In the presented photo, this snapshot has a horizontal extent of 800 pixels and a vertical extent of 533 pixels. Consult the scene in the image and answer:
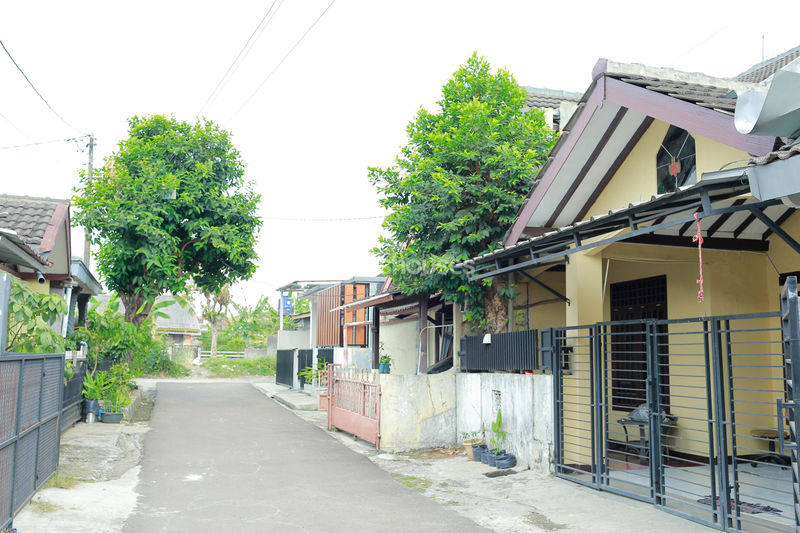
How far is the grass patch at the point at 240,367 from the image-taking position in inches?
1563

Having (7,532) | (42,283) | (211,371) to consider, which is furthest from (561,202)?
(211,371)

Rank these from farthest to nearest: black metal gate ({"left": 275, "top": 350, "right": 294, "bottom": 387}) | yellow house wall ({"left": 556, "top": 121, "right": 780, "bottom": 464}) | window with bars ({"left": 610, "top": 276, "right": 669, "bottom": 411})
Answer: black metal gate ({"left": 275, "top": 350, "right": 294, "bottom": 387})
window with bars ({"left": 610, "top": 276, "right": 669, "bottom": 411})
yellow house wall ({"left": 556, "top": 121, "right": 780, "bottom": 464})

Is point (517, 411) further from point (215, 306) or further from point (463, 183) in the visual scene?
point (215, 306)

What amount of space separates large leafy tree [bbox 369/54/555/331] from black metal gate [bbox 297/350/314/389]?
14.7 metres

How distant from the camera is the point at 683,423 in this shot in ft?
33.3

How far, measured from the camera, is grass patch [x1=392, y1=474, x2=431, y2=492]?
9375 mm

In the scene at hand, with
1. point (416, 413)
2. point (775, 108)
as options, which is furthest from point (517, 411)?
point (775, 108)

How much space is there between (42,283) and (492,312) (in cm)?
863

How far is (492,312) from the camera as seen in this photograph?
12648 mm

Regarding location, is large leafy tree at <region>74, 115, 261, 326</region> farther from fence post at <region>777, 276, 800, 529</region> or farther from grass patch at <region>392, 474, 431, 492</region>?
fence post at <region>777, 276, 800, 529</region>

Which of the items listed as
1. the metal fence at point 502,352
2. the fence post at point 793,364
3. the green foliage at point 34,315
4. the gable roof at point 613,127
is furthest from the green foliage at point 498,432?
the green foliage at point 34,315

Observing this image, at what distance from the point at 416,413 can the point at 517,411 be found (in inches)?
101

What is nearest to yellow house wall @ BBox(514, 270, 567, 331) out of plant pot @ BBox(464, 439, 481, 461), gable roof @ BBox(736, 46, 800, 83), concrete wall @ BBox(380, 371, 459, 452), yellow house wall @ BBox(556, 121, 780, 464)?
concrete wall @ BBox(380, 371, 459, 452)

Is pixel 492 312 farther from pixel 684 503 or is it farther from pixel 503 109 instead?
pixel 684 503
